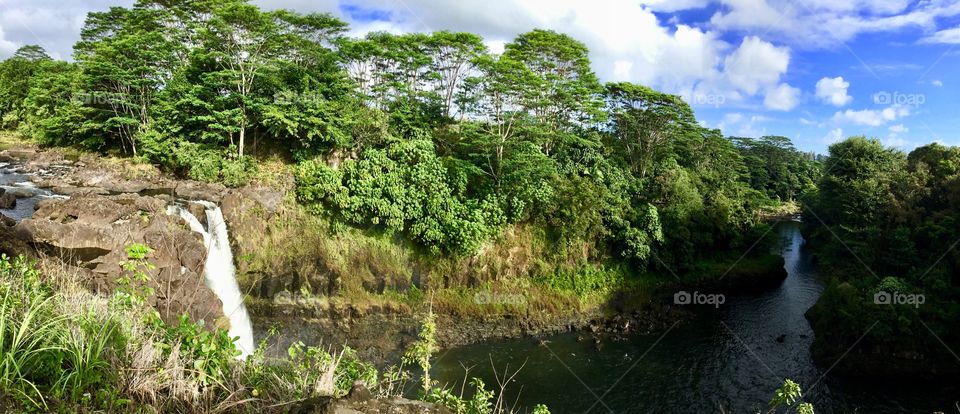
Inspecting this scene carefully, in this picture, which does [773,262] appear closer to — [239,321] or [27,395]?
[239,321]

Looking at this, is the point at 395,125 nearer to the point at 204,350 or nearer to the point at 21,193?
the point at 21,193

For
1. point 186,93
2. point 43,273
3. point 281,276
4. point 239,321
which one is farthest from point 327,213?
point 43,273

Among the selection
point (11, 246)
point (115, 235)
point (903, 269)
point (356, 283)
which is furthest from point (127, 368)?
point (903, 269)

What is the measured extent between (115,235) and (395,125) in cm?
1220

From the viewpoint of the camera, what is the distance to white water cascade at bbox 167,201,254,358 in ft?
49.3

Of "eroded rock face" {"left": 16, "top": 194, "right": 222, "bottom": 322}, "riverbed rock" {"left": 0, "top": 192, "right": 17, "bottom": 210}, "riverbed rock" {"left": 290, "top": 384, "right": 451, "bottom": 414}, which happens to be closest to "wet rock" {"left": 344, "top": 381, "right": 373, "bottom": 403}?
"riverbed rock" {"left": 290, "top": 384, "right": 451, "bottom": 414}

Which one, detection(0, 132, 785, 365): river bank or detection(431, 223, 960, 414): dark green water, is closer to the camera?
detection(431, 223, 960, 414): dark green water

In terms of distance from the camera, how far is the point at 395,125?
22.3 m

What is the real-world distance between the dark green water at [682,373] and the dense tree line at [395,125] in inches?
181

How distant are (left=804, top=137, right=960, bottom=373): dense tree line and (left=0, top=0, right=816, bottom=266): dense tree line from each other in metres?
6.61

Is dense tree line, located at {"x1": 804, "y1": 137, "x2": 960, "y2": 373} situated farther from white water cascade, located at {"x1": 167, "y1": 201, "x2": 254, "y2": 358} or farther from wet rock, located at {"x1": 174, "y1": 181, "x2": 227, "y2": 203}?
wet rock, located at {"x1": 174, "y1": 181, "x2": 227, "y2": 203}

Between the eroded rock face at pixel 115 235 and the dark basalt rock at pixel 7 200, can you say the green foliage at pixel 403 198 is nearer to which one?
the eroded rock face at pixel 115 235

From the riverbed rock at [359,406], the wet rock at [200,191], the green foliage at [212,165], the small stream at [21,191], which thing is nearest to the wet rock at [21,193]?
the small stream at [21,191]

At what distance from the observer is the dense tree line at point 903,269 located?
15977 millimetres
